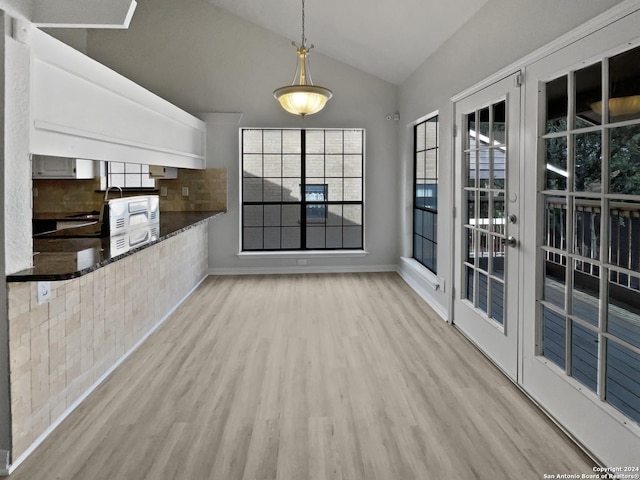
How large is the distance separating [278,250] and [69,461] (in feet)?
15.6

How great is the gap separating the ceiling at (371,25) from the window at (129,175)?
252cm

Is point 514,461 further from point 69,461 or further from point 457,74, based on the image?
point 457,74

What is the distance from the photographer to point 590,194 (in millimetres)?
2197

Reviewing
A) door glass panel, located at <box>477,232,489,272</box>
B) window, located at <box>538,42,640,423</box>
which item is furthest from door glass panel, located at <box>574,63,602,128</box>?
door glass panel, located at <box>477,232,489,272</box>

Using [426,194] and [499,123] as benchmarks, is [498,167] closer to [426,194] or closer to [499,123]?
[499,123]

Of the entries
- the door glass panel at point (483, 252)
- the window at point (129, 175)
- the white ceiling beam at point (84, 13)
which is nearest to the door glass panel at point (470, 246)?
the door glass panel at point (483, 252)

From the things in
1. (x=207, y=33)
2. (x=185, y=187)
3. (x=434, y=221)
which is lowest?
(x=434, y=221)

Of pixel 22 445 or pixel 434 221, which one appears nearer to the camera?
pixel 22 445

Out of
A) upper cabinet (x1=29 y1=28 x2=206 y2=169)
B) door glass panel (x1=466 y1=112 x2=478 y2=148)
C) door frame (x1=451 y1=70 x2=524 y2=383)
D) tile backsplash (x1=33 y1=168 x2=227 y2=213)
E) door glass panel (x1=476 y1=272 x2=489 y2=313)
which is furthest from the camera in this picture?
tile backsplash (x1=33 y1=168 x2=227 y2=213)

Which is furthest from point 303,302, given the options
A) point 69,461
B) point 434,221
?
point 69,461

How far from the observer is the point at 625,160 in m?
1.97

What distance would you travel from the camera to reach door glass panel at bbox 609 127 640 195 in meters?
1.91

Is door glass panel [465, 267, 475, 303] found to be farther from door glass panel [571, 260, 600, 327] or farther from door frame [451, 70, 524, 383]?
door glass panel [571, 260, 600, 327]

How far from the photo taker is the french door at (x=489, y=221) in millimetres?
3016
